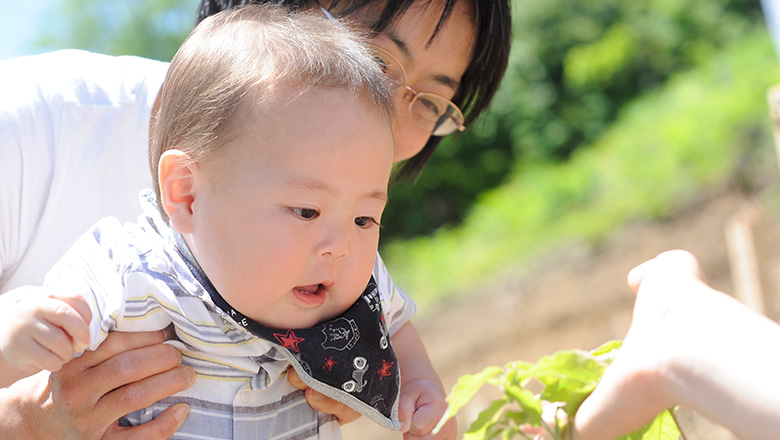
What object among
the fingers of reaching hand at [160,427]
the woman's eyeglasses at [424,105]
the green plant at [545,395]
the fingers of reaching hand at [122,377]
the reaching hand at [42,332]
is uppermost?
the woman's eyeglasses at [424,105]

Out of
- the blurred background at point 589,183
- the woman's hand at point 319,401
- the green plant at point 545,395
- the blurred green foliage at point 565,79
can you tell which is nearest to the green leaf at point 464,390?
the green plant at point 545,395

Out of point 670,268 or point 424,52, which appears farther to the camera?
point 424,52

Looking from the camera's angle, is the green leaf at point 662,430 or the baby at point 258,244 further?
the baby at point 258,244

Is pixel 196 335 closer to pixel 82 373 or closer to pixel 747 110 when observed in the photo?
pixel 82 373

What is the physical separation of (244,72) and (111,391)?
720 millimetres

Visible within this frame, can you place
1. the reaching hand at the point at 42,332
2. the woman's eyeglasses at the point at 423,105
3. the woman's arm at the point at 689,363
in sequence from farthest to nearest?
1. the woman's eyeglasses at the point at 423,105
2. the reaching hand at the point at 42,332
3. the woman's arm at the point at 689,363

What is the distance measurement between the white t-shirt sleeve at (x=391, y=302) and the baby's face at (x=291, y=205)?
321 mm

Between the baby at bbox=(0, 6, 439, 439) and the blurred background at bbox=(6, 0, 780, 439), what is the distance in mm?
3553

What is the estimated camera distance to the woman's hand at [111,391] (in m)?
1.51

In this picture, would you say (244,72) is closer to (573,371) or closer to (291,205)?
(291,205)

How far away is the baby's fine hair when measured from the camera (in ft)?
4.83

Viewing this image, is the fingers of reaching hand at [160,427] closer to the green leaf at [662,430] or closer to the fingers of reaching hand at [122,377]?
the fingers of reaching hand at [122,377]

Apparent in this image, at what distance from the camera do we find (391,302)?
185 centimetres

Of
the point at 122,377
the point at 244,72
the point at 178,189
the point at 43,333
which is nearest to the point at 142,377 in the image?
the point at 122,377
